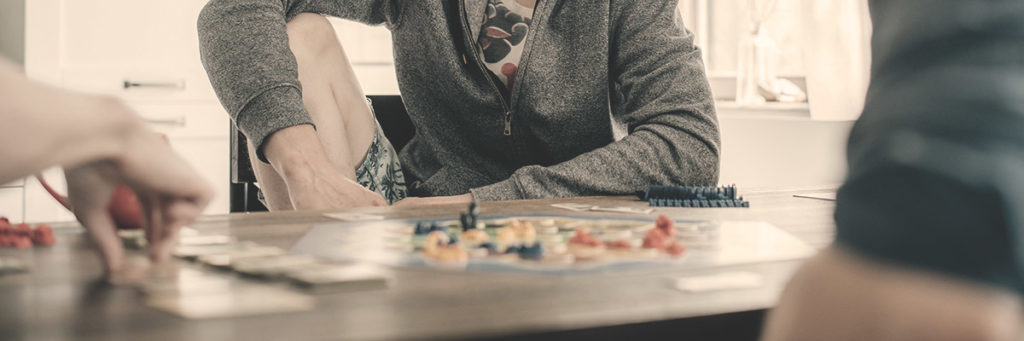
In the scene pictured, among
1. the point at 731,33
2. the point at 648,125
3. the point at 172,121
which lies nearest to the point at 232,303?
the point at 648,125

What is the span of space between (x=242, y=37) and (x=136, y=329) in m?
1.04

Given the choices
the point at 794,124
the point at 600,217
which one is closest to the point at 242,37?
the point at 600,217

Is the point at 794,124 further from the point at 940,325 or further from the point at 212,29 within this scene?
the point at 940,325

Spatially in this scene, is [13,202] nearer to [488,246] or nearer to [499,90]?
[499,90]

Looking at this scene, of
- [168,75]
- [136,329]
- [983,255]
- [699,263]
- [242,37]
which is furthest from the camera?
[168,75]

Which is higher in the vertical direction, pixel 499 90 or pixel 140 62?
pixel 140 62

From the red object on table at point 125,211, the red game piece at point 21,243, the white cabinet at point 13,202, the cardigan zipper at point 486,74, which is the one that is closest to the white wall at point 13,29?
the white cabinet at point 13,202

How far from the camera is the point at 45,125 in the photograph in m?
0.37

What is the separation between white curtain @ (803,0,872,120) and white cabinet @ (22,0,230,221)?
6.80 ft

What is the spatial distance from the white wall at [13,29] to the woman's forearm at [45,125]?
314cm

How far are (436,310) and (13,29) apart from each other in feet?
10.8

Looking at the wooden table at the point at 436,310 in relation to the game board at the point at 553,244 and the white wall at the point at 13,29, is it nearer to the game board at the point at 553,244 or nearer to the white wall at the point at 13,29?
the game board at the point at 553,244

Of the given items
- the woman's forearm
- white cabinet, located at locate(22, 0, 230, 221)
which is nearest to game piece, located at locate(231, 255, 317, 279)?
the woman's forearm

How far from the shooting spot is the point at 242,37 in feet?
4.54
